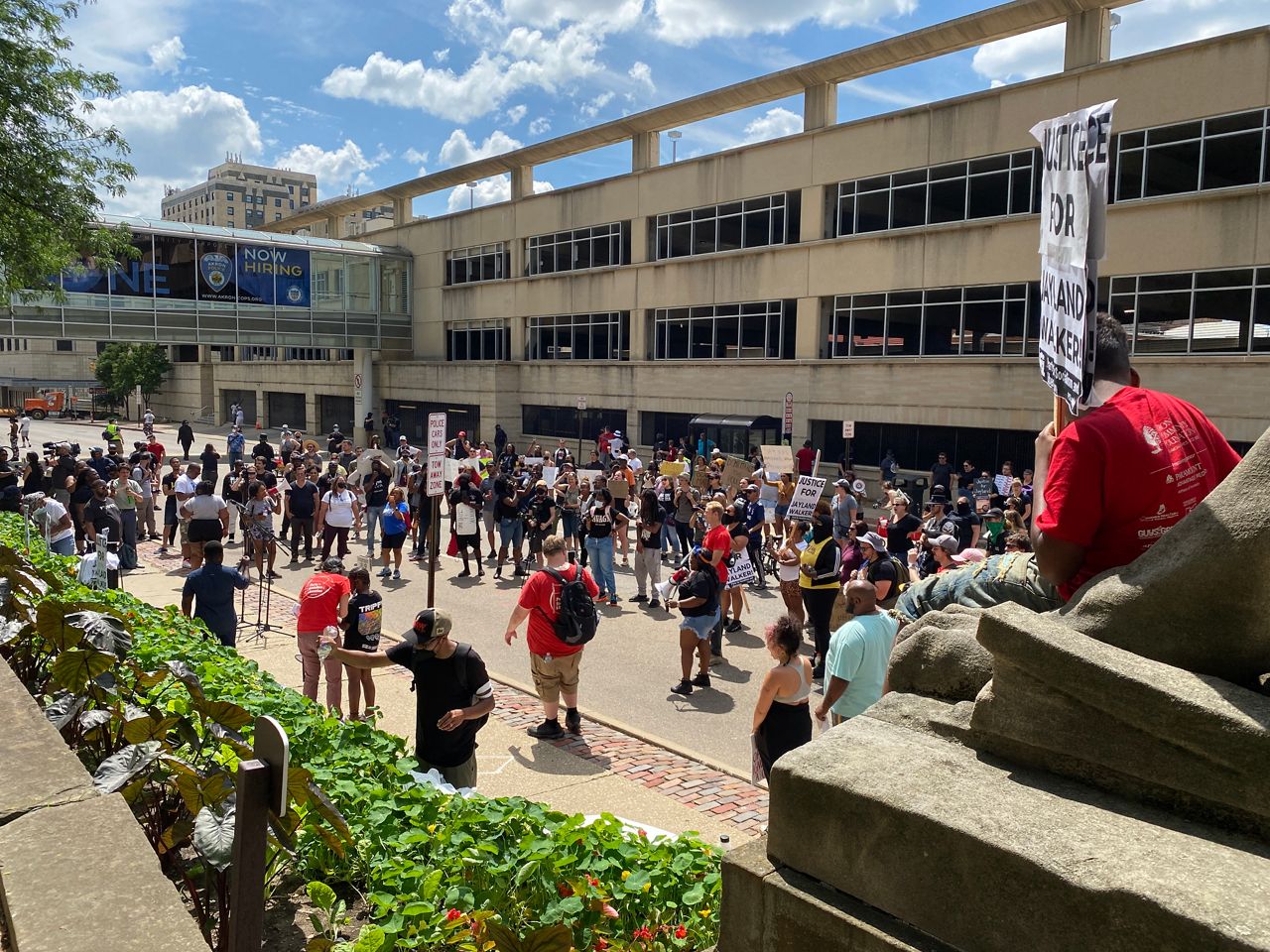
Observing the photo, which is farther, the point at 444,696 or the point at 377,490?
the point at 377,490

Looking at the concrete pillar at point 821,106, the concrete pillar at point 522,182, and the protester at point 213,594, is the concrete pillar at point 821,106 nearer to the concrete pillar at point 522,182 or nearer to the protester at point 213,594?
the concrete pillar at point 522,182

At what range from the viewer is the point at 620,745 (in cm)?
891

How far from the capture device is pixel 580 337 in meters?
41.3

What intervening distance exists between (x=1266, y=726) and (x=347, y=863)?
3.37 m

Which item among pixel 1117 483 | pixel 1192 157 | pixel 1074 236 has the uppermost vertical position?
pixel 1192 157

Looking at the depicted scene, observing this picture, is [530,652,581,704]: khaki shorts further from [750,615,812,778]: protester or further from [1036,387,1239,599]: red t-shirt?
[1036,387,1239,599]: red t-shirt

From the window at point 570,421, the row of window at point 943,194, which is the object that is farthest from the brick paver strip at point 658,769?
the window at point 570,421

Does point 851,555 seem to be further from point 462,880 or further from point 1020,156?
point 1020,156

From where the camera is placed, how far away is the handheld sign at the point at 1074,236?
10.7 feet

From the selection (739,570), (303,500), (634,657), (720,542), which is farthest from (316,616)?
(303,500)

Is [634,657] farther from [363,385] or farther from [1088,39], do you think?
[363,385]

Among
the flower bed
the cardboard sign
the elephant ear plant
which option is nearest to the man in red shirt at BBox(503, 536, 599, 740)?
the flower bed

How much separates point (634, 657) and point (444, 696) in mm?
5522

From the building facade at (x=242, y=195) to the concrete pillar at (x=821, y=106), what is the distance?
6048 inches
